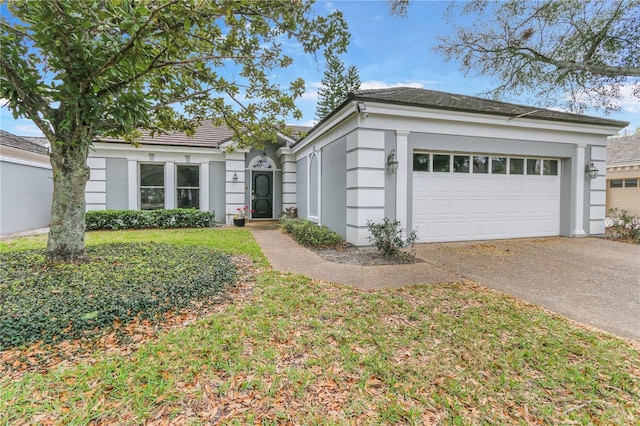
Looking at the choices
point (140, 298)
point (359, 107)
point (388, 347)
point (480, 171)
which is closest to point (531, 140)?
point (480, 171)

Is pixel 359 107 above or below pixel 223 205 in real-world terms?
above

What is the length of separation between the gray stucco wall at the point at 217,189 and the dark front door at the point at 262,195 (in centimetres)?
137

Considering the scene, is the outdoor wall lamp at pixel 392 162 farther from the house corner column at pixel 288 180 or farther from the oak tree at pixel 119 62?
the house corner column at pixel 288 180

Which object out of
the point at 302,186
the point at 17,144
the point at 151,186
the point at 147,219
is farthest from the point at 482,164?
the point at 17,144

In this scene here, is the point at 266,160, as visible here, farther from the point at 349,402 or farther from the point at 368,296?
the point at 349,402

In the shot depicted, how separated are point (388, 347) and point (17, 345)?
3361mm

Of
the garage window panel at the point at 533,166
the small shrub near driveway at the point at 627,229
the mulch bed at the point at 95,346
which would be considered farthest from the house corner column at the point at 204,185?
the small shrub near driveway at the point at 627,229

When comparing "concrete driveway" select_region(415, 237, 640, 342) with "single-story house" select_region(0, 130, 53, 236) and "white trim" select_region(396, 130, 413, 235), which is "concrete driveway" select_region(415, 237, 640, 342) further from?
"single-story house" select_region(0, 130, 53, 236)

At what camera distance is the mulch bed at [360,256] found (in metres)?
5.88

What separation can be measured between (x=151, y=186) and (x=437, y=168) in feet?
34.3

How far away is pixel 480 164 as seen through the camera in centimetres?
815

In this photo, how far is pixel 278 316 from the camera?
Result: 3.38 metres

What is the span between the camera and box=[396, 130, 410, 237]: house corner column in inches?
277

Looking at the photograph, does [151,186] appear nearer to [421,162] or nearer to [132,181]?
→ [132,181]
